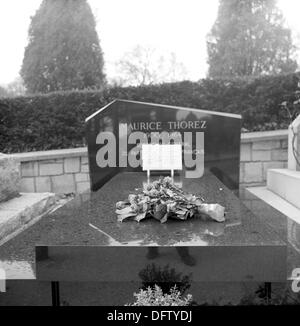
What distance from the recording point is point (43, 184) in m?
6.66

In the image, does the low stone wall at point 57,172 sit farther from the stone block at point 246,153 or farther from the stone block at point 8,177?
the stone block at point 246,153

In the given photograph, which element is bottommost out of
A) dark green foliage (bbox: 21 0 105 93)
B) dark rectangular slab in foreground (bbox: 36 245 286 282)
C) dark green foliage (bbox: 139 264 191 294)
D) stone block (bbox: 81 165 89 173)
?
stone block (bbox: 81 165 89 173)

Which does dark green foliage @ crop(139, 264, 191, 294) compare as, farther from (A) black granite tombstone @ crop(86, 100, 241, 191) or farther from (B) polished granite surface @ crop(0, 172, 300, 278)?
(A) black granite tombstone @ crop(86, 100, 241, 191)

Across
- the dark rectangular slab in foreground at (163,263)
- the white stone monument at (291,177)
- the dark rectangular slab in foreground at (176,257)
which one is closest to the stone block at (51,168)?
the white stone monument at (291,177)

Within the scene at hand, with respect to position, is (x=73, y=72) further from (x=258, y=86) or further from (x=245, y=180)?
(x=245, y=180)

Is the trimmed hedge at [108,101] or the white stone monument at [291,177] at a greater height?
the trimmed hedge at [108,101]

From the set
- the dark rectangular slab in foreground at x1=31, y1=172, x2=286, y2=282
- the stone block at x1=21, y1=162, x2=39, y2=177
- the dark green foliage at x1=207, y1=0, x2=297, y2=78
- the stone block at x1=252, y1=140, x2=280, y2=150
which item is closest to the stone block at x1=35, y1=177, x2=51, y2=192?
the stone block at x1=21, y1=162, x2=39, y2=177

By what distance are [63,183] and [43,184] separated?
35 cm

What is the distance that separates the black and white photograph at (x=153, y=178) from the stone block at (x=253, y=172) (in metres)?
0.02

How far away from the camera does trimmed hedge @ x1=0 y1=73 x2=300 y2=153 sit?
7.14 meters

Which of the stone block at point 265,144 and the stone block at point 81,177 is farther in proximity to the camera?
the stone block at point 81,177

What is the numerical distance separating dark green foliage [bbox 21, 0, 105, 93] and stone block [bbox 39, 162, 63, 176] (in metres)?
2.80

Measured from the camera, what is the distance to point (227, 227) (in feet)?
7.31

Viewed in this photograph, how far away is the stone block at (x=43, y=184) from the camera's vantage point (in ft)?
21.8
